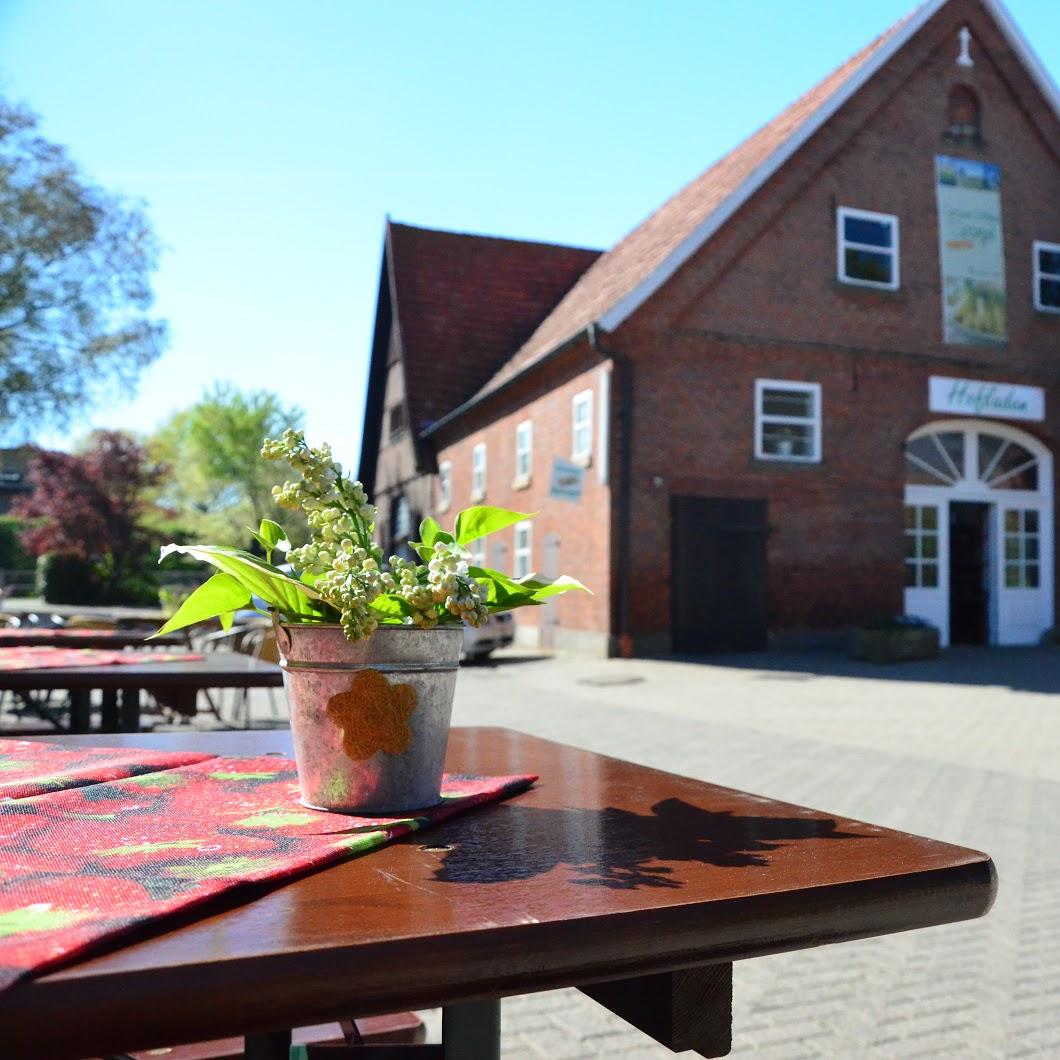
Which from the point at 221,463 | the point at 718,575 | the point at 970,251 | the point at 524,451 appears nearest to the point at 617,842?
the point at 718,575

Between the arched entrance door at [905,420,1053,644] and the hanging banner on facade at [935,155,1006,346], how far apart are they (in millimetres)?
1718

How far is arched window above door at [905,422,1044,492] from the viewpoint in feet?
63.8

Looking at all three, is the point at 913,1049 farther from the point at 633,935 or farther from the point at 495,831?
the point at 633,935

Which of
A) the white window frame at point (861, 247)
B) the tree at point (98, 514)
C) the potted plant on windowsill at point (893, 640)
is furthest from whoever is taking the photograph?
the tree at point (98, 514)

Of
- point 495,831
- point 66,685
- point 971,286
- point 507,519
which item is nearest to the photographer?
point 495,831

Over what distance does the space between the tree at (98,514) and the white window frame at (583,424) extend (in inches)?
1021

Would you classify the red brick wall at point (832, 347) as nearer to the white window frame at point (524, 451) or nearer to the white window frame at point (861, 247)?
the white window frame at point (861, 247)

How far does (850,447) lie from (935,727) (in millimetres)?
9392

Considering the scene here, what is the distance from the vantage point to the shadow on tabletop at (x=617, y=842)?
1177mm

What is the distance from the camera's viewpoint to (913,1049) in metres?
3.07

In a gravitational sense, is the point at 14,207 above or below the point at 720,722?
above

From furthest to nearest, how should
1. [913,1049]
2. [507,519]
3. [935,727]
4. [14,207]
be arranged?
[14,207], [935,727], [913,1049], [507,519]

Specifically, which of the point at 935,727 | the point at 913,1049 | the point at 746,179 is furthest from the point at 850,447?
the point at 913,1049

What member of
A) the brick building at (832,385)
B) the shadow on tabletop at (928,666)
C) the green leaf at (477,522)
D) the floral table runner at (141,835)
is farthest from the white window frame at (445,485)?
the green leaf at (477,522)
